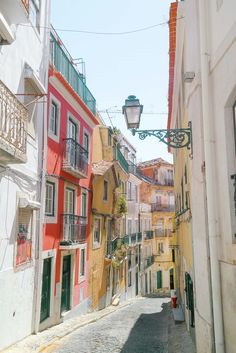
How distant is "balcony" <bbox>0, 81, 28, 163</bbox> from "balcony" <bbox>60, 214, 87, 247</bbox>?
18.3ft

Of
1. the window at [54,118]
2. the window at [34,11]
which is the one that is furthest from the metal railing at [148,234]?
the window at [34,11]

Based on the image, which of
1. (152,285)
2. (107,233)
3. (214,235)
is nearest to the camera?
(214,235)

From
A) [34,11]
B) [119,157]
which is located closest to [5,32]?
[34,11]

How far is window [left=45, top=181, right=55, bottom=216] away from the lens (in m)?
12.8

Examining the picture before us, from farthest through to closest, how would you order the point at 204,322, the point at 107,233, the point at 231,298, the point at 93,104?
1. the point at 107,233
2. the point at 93,104
3. the point at 204,322
4. the point at 231,298

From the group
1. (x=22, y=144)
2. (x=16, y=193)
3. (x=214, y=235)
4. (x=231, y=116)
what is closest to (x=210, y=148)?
(x=231, y=116)

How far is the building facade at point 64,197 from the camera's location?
1268cm

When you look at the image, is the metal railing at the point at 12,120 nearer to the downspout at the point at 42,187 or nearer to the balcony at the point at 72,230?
the downspout at the point at 42,187

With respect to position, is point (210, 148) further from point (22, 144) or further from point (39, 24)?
point (39, 24)

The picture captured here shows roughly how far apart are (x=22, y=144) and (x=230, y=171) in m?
5.53

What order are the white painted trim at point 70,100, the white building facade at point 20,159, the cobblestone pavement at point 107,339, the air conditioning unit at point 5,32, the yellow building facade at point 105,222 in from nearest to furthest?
the air conditioning unit at point 5,32 < the white building facade at point 20,159 < the cobblestone pavement at point 107,339 < the white painted trim at point 70,100 < the yellow building facade at point 105,222

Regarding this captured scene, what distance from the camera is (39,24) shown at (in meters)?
11.9

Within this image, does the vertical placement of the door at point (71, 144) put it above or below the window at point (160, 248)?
above

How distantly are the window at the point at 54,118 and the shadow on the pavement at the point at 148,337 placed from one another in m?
7.79
